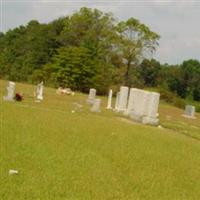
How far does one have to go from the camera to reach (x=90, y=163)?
1045 cm

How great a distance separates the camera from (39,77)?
60125 millimetres

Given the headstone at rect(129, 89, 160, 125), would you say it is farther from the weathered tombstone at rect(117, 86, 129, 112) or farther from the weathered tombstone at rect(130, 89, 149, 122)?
the weathered tombstone at rect(117, 86, 129, 112)

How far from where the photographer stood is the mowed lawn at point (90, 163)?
827 cm

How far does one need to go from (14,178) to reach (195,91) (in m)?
83.4

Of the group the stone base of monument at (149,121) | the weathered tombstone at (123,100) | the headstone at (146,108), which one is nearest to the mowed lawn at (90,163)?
the stone base of monument at (149,121)

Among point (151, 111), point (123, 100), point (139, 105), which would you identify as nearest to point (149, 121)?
point (151, 111)

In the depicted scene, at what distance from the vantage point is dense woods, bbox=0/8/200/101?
54031mm

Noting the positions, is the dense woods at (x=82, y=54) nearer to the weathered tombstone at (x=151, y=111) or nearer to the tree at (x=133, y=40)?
the tree at (x=133, y=40)

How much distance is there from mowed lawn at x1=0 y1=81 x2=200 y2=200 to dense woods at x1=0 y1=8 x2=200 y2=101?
37756mm

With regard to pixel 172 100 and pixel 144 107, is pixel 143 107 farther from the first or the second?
pixel 172 100

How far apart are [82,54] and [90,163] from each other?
4451 centimetres

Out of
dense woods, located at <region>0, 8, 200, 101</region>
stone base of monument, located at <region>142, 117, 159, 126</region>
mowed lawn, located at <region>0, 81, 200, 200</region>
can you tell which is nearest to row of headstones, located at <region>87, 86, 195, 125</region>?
stone base of monument, located at <region>142, 117, 159, 126</region>

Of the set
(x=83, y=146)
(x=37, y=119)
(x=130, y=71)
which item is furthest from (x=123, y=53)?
(x=83, y=146)

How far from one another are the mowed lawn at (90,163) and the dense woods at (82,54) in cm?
3776
